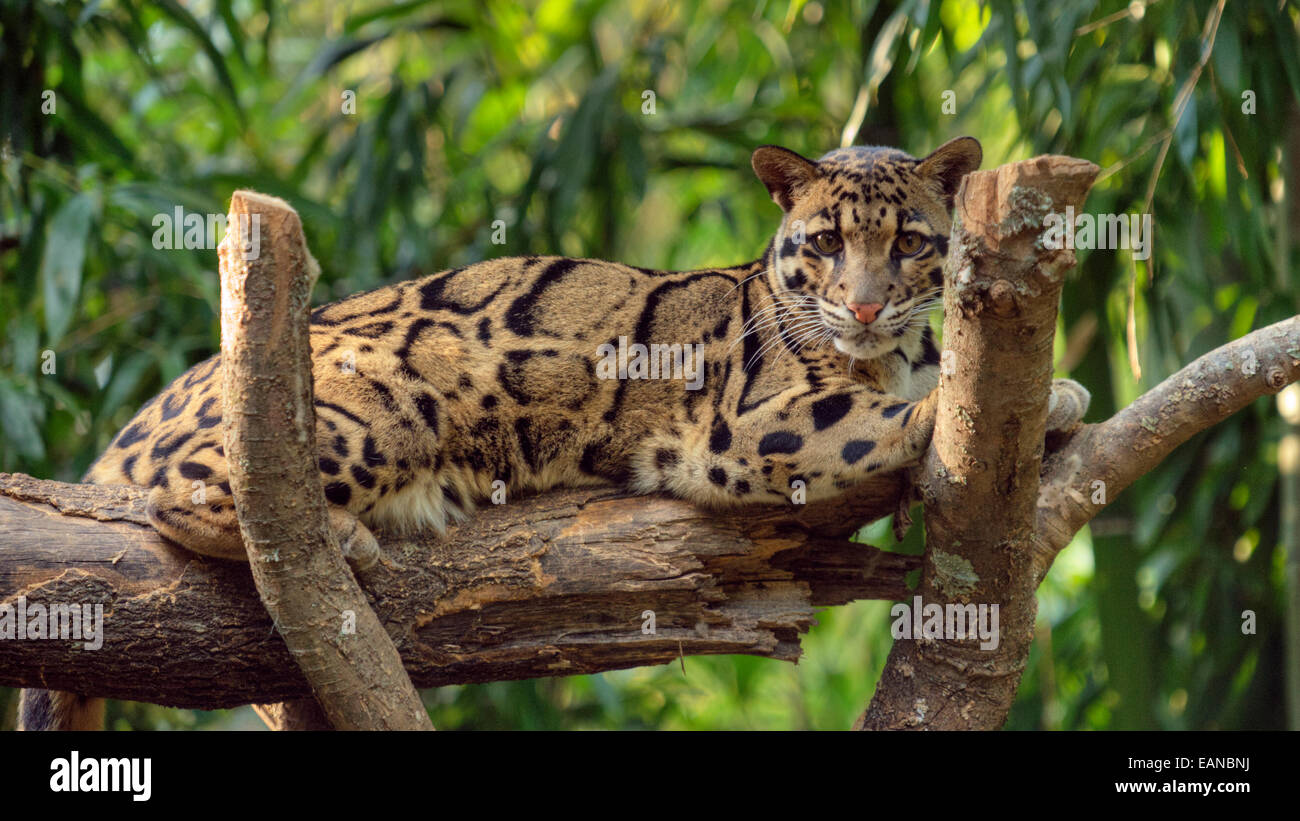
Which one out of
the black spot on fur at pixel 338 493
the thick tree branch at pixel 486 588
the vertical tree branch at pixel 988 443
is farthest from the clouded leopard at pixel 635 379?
the vertical tree branch at pixel 988 443

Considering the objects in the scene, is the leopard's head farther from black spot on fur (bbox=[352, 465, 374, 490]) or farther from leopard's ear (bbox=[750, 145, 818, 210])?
black spot on fur (bbox=[352, 465, 374, 490])

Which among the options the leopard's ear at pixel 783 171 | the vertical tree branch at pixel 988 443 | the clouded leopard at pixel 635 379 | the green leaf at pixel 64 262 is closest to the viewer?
the vertical tree branch at pixel 988 443

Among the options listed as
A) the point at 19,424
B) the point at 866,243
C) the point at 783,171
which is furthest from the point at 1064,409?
the point at 19,424

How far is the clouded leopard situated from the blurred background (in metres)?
1.28

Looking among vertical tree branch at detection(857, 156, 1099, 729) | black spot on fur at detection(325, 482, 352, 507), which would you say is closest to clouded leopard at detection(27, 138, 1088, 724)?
black spot on fur at detection(325, 482, 352, 507)

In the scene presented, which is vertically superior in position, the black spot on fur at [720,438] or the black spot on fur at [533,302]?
the black spot on fur at [533,302]

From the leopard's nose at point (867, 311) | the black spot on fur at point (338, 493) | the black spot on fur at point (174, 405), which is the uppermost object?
the leopard's nose at point (867, 311)

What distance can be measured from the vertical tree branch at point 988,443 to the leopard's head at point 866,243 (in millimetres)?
666

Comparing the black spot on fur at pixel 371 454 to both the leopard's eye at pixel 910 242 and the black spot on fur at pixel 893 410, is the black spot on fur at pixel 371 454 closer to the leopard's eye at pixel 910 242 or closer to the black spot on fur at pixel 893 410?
the black spot on fur at pixel 893 410

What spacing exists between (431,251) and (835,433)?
4469 millimetres

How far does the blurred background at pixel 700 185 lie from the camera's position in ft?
17.5

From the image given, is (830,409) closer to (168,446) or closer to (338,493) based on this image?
(338,493)

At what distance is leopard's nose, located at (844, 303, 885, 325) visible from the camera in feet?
12.4

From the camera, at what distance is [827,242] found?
407 centimetres
